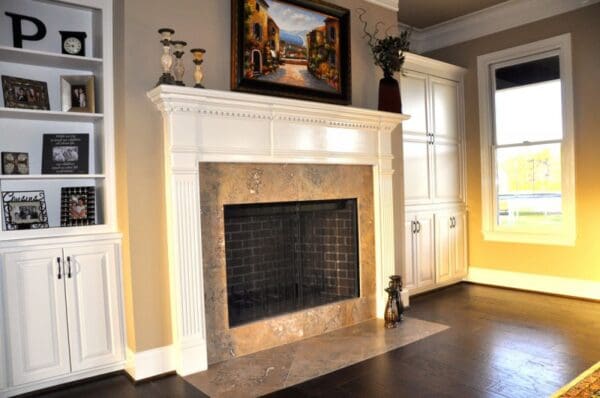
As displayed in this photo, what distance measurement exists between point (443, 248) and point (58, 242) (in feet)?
12.2

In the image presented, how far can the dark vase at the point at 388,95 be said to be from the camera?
3936 mm

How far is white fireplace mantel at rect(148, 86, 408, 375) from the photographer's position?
278cm

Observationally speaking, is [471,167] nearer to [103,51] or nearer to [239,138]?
[239,138]

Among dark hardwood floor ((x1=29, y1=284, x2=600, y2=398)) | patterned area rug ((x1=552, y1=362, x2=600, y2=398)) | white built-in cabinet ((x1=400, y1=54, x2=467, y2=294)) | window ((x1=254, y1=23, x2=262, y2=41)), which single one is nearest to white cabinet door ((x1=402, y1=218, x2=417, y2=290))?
white built-in cabinet ((x1=400, y1=54, x2=467, y2=294))

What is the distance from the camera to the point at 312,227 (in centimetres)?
371

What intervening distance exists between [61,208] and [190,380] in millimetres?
1372

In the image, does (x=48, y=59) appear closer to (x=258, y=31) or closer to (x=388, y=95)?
(x=258, y=31)

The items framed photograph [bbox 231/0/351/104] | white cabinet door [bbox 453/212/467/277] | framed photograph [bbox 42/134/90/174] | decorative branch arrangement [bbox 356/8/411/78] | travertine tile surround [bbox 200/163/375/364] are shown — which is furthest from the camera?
white cabinet door [bbox 453/212/467/277]

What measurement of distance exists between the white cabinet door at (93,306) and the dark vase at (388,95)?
2481 millimetres

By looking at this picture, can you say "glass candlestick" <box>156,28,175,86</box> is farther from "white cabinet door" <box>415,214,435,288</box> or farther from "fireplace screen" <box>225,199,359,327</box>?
"white cabinet door" <box>415,214,435,288</box>

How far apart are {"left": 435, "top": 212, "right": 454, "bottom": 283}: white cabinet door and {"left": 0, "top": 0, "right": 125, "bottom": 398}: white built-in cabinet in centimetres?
326

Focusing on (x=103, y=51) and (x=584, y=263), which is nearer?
(x=103, y=51)

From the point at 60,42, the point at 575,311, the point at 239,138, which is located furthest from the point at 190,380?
the point at 575,311

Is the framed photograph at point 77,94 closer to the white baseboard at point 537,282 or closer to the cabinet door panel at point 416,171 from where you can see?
the cabinet door panel at point 416,171
